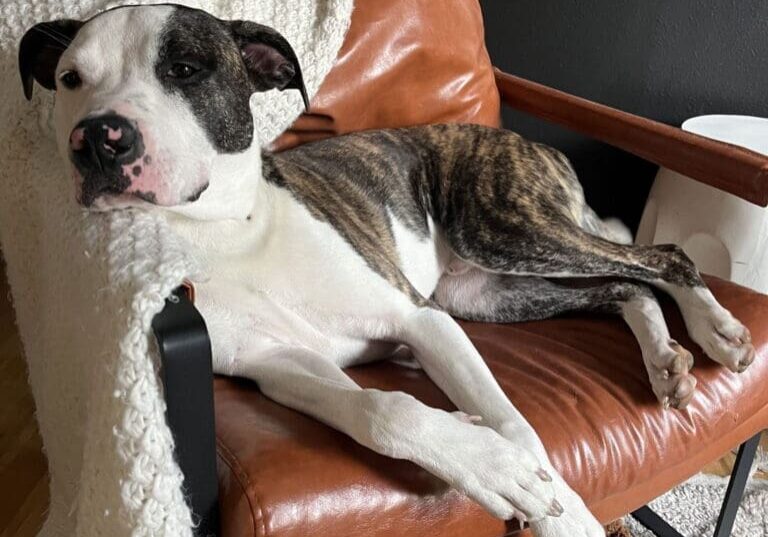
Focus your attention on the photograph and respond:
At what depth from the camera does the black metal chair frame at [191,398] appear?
948 millimetres

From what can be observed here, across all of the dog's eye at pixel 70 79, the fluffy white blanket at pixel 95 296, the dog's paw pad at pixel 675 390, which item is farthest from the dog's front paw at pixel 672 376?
the dog's eye at pixel 70 79

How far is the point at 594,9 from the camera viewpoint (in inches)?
102

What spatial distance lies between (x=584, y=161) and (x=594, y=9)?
51 cm

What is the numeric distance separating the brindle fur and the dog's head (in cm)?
22

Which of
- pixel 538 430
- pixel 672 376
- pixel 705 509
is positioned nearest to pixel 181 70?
pixel 538 430

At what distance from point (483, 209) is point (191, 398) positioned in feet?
2.89

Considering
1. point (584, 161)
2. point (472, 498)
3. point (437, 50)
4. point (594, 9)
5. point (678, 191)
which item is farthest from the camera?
point (584, 161)

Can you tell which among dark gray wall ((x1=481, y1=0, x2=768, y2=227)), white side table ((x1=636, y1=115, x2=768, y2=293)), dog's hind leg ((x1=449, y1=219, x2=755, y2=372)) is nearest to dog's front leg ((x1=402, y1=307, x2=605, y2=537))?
dog's hind leg ((x1=449, y1=219, x2=755, y2=372))

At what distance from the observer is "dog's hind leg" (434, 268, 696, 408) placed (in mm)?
1443

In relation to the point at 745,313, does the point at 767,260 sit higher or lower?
lower

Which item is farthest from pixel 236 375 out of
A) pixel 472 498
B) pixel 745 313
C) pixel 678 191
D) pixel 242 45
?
pixel 678 191

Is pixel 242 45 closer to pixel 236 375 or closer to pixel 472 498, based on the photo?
pixel 236 375

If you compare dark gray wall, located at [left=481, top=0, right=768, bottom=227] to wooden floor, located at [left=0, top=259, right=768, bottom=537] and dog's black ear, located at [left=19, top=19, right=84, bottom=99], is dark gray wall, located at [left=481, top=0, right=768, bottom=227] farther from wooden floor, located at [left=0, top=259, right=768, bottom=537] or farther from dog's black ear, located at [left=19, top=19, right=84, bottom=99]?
dog's black ear, located at [left=19, top=19, right=84, bottom=99]

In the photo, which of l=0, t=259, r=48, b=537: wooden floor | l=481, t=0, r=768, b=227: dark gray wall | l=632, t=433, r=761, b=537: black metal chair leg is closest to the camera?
l=632, t=433, r=761, b=537: black metal chair leg
